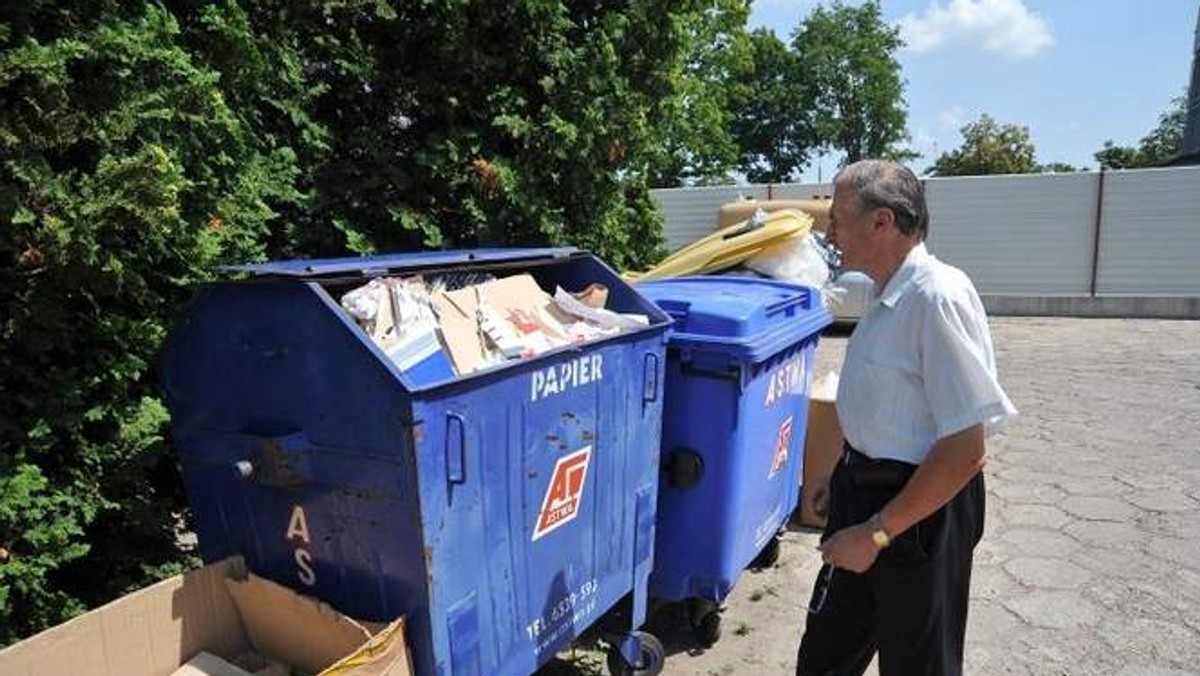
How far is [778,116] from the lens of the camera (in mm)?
38312

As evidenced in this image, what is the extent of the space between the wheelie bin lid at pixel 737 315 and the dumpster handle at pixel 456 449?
1266 millimetres

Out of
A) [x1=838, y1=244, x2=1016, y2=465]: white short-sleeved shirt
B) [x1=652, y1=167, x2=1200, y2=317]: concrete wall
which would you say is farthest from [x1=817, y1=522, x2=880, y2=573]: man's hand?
[x1=652, y1=167, x2=1200, y2=317]: concrete wall

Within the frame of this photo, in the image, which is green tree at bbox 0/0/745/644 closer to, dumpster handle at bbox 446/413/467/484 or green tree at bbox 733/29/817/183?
dumpster handle at bbox 446/413/467/484

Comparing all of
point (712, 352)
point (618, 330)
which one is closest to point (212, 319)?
point (618, 330)

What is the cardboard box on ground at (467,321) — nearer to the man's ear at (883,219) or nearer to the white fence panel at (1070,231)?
the man's ear at (883,219)

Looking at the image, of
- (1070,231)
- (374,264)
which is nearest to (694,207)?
(1070,231)

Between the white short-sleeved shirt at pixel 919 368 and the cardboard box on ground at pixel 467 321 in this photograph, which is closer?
the white short-sleeved shirt at pixel 919 368

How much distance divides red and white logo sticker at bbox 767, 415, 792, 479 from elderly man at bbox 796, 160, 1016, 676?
142cm

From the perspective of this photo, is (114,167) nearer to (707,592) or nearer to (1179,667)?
(707,592)

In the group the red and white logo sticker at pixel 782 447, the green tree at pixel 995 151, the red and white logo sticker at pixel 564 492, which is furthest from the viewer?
the green tree at pixel 995 151

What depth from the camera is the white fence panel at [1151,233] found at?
1246 centimetres

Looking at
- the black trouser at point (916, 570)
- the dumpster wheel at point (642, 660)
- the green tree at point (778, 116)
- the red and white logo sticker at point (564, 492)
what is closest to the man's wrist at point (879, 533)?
the black trouser at point (916, 570)

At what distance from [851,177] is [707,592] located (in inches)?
74.3

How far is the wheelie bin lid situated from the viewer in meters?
3.21
